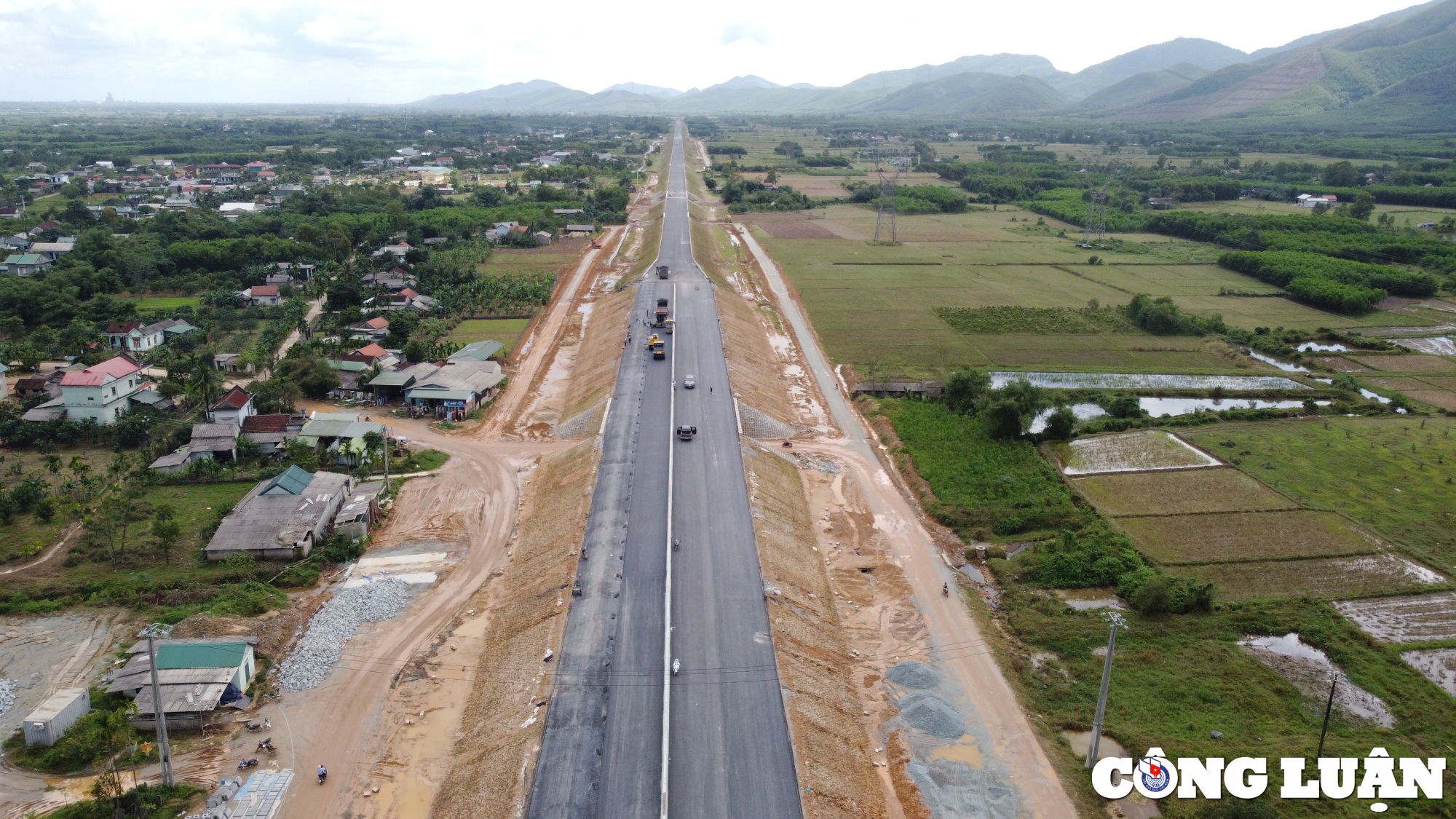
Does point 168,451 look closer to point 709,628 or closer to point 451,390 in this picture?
Answer: point 451,390

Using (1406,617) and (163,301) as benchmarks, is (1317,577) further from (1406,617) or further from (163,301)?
(163,301)

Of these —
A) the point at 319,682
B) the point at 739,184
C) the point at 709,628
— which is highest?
the point at 739,184

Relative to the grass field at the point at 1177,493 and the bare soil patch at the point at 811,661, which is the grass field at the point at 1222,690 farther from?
the grass field at the point at 1177,493

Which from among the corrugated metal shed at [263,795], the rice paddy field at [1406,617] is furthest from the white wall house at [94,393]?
the rice paddy field at [1406,617]

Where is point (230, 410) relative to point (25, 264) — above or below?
below

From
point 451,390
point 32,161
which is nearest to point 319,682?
point 451,390

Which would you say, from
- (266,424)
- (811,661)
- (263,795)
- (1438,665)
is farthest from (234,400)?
(1438,665)
